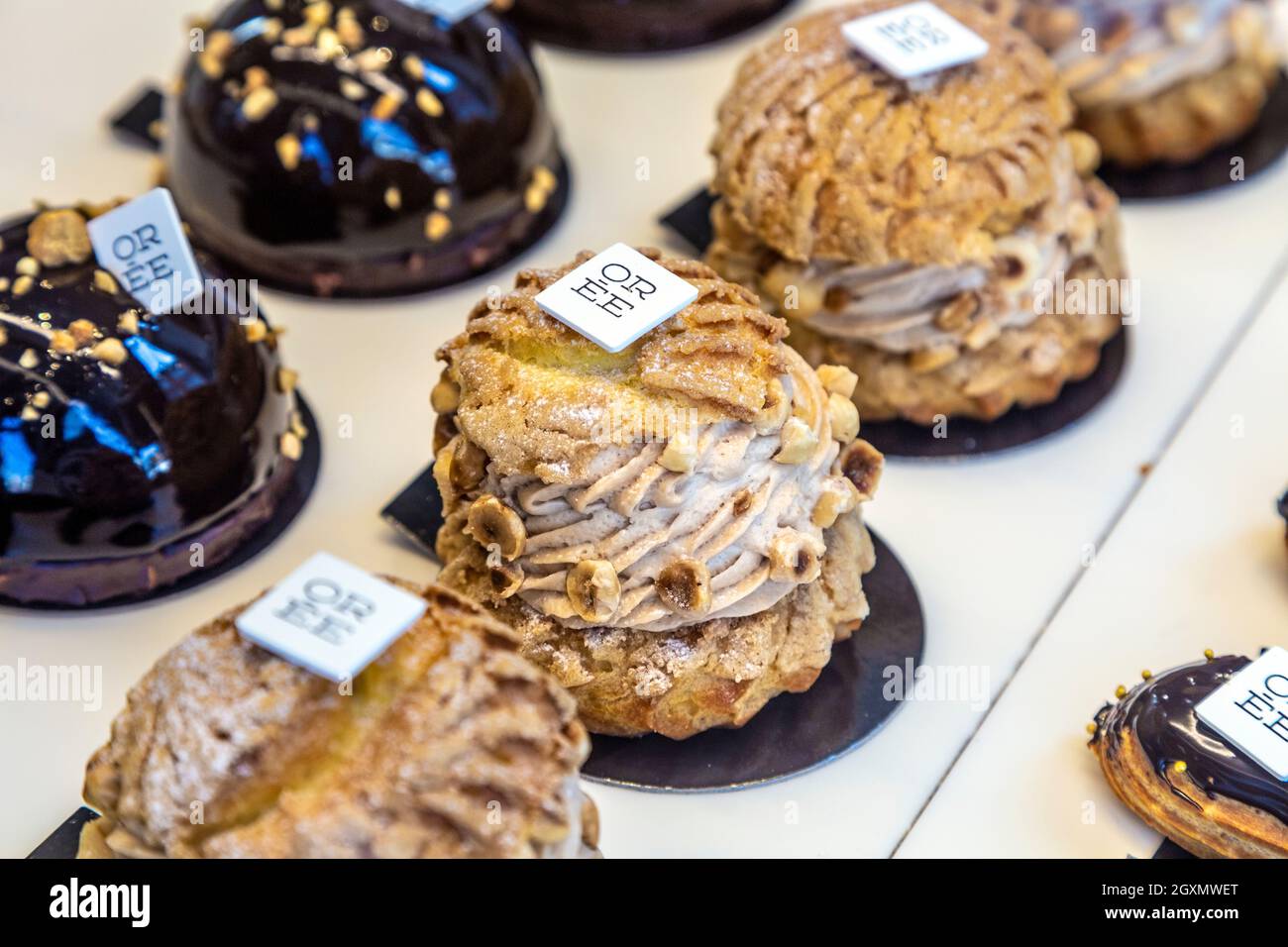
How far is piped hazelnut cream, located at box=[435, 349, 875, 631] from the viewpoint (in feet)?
7.28

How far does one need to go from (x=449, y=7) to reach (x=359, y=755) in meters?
1.69

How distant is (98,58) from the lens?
3.84 metres

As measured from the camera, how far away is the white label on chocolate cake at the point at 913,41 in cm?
274

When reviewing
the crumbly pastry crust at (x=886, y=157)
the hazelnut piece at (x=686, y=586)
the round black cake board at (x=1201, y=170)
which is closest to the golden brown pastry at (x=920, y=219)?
the crumbly pastry crust at (x=886, y=157)

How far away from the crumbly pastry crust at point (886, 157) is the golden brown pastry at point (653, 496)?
33 cm

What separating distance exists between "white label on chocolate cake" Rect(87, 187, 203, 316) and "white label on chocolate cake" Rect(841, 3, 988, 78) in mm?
1086

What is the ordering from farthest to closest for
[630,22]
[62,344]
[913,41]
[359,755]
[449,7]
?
[630,22] → [449,7] → [913,41] → [62,344] → [359,755]

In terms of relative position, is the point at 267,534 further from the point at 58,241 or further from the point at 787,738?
the point at 787,738

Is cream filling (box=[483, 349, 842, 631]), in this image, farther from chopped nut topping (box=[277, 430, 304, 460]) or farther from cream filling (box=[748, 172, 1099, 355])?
chopped nut topping (box=[277, 430, 304, 460])

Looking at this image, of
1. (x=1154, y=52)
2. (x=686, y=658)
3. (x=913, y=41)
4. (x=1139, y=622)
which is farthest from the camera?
(x=1154, y=52)

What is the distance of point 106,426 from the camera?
2508 millimetres

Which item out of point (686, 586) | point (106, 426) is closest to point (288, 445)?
point (106, 426)
